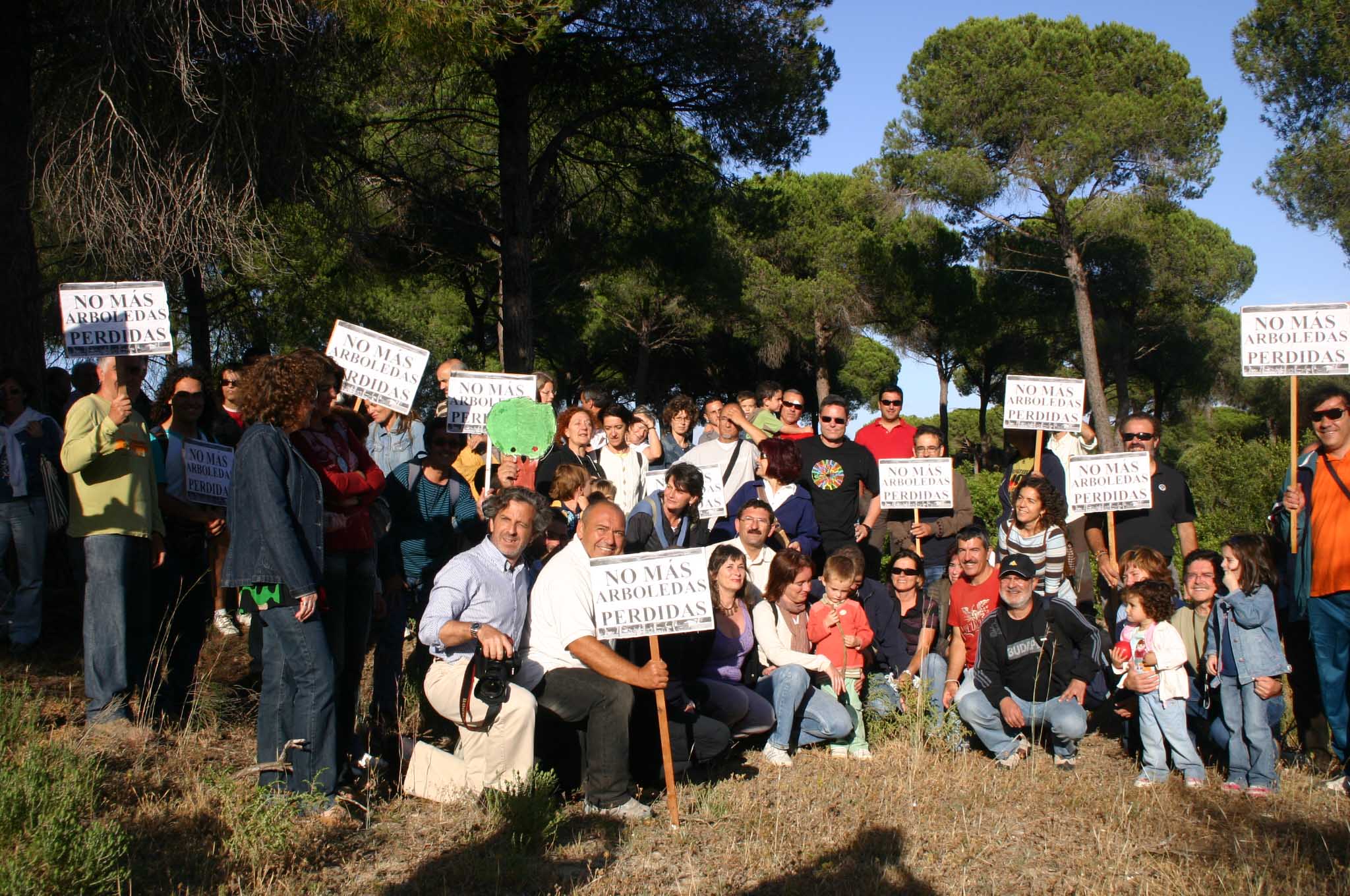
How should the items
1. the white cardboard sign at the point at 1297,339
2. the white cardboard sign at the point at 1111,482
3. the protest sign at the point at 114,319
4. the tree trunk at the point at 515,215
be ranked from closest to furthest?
1. the protest sign at the point at 114,319
2. the white cardboard sign at the point at 1297,339
3. the white cardboard sign at the point at 1111,482
4. the tree trunk at the point at 515,215

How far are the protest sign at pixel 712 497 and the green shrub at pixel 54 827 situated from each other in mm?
4017

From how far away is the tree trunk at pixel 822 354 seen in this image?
107 feet

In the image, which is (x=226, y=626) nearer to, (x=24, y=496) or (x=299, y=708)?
(x=24, y=496)

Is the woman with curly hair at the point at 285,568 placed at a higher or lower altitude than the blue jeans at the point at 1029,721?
higher

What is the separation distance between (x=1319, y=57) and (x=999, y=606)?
746 inches

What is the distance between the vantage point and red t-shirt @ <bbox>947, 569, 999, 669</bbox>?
274 inches

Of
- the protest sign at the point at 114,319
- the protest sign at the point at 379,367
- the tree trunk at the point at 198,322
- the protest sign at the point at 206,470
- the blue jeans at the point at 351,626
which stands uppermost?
the tree trunk at the point at 198,322

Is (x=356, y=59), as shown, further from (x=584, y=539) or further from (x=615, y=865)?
(x=615, y=865)

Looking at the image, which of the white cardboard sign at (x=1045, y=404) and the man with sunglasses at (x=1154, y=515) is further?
the white cardboard sign at (x=1045, y=404)

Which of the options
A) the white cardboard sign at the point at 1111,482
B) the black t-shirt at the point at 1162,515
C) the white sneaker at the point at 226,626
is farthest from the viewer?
the white sneaker at the point at 226,626

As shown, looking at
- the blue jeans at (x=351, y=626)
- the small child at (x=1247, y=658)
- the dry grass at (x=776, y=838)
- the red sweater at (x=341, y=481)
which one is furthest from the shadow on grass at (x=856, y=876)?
the red sweater at (x=341, y=481)

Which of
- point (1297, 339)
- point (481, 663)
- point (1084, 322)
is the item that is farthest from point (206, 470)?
point (1084, 322)

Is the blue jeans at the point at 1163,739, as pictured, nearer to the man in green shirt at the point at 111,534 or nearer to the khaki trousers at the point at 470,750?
the khaki trousers at the point at 470,750

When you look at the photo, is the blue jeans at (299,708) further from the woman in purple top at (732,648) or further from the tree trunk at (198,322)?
the tree trunk at (198,322)
